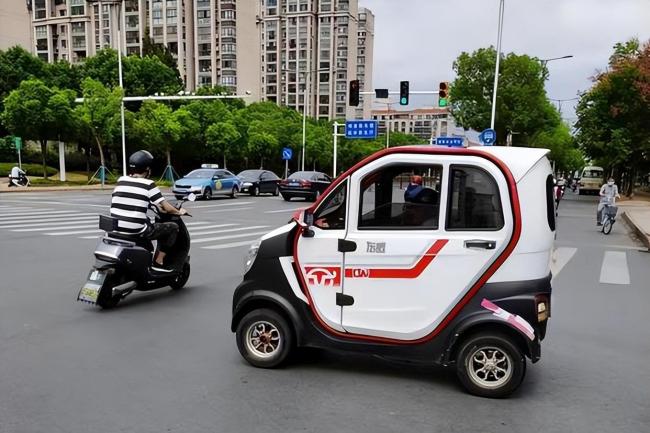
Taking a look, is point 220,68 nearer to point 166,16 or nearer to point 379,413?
point 166,16

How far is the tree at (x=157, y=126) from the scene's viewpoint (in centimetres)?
3728

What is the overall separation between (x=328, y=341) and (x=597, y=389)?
2233 millimetres

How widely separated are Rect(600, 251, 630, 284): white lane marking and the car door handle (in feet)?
19.4

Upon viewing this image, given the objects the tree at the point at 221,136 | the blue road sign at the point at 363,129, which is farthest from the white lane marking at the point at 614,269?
the tree at the point at 221,136

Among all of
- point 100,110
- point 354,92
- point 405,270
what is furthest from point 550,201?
point 100,110

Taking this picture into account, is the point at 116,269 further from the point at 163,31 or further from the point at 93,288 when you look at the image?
the point at 163,31

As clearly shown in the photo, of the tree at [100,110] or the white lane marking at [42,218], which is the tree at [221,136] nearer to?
the tree at [100,110]

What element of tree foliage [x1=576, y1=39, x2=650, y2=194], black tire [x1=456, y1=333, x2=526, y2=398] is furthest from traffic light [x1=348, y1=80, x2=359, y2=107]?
black tire [x1=456, y1=333, x2=526, y2=398]

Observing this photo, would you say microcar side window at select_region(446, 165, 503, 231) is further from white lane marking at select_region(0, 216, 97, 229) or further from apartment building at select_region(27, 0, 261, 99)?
apartment building at select_region(27, 0, 261, 99)

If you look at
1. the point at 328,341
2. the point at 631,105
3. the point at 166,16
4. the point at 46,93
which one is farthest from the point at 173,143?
the point at 166,16

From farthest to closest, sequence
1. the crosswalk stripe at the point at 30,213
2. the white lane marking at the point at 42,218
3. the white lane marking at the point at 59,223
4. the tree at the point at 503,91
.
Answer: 1. the tree at the point at 503,91
2. the crosswalk stripe at the point at 30,213
3. the white lane marking at the point at 42,218
4. the white lane marking at the point at 59,223

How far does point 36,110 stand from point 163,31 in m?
65.3

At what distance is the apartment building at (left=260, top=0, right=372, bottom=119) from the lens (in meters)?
117

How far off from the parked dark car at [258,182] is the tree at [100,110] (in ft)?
33.9
